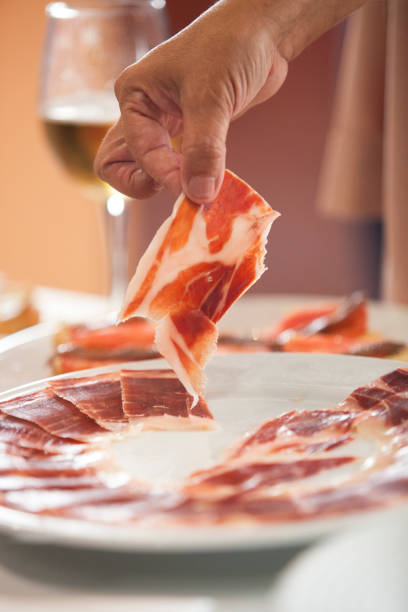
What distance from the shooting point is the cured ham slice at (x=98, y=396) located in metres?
0.70

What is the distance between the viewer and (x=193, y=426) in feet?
2.23

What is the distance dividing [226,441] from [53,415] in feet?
0.49

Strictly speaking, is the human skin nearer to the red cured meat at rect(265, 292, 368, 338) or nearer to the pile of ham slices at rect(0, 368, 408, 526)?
the pile of ham slices at rect(0, 368, 408, 526)

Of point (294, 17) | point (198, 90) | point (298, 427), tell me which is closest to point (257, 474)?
point (298, 427)

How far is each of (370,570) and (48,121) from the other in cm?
104

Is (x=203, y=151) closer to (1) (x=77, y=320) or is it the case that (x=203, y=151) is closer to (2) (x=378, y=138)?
(1) (x=77, y=320)

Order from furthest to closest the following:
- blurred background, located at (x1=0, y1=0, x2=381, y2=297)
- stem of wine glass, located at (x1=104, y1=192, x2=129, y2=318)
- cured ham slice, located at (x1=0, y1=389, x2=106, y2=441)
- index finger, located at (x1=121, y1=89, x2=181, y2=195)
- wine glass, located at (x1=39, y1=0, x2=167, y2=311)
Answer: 1. blurred background, located at (x1=0, y1=0, x2=381, y2=297)
2. stem of wine glass, located at (x1=104, y1=192, x2=129, y2=318)
3. wine glass, located at (x1=39, y1=0, x2=167, y2=311)
4. index finger, located at (x1=121, y1=89, x2=181, y2=195)
5. cured ham slice, located at (x1=0, y1=389, x2=106, y2=441)

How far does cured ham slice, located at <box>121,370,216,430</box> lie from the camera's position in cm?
69

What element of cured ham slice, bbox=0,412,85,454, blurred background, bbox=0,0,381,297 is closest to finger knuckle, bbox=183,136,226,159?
cured ham slice, bbox=0,412,85,454

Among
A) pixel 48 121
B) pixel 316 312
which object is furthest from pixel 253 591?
pixel 48 121

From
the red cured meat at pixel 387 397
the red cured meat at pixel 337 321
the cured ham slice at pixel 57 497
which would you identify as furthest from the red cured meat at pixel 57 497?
the red cured meat at pixel 337 321

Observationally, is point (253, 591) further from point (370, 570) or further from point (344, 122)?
point (344, 122)

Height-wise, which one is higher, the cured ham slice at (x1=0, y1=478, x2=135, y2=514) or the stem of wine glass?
the stem of wine glass

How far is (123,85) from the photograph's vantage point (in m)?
0.80
